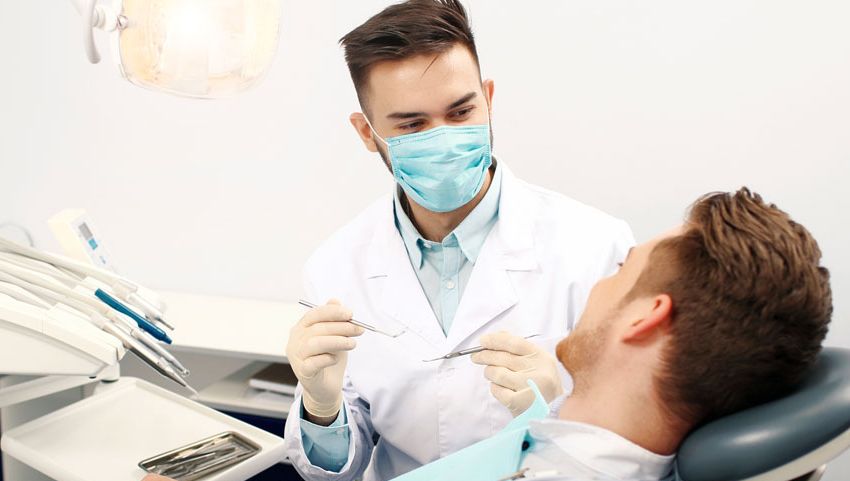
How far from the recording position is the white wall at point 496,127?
2.13 m

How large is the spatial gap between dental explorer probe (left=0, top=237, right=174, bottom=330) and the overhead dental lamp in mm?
465

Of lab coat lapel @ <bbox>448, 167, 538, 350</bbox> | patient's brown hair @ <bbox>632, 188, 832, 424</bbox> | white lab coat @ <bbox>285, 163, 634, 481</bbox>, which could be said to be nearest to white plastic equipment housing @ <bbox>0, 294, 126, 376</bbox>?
white lab coat @ <bbox>285, 163, 634, 481</bbox>

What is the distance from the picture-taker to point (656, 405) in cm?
103

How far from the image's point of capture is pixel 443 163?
1.50 metres

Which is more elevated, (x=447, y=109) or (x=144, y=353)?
(x=447, y=109)

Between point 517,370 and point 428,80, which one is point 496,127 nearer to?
point 428,80

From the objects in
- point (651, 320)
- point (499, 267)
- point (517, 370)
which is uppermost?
point (651, 320)

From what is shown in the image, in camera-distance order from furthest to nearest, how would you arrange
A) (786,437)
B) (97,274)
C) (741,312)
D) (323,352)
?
1. (97,274)
2. (323,352)
3. (741,312)
4. (786,437)

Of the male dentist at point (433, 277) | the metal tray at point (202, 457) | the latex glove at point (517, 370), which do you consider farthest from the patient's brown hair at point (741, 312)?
the metal tray at point (202, 457)

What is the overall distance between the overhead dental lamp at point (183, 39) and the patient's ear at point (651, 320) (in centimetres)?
74

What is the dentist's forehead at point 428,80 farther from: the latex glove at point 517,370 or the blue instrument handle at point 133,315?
the blue instrument handle at point 133,315

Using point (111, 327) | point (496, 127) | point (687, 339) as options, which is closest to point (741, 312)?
point (687, 339)

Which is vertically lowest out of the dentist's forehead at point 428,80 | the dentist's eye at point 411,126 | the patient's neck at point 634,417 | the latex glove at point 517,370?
the latex glove at point 517,370

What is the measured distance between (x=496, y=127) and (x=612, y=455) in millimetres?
1504
